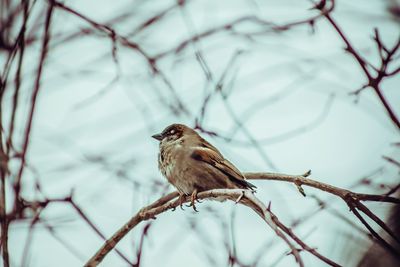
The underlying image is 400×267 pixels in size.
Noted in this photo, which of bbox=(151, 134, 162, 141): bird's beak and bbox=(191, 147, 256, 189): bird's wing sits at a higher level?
bbox=(151, 134, 162, 141): bird's beak

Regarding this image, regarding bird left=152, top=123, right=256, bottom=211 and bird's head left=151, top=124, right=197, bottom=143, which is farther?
bird's head left=151, top=124, right=197, bottom=143

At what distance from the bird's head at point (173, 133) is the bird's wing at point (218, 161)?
0.39m

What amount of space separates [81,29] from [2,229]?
2.31m

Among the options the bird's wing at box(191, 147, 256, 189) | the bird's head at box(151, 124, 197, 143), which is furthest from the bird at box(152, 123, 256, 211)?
the bird's head at box(151, 124, 197, 143)

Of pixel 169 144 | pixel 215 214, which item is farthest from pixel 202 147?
pixel 215 214

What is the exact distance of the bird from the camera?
15.1 feet

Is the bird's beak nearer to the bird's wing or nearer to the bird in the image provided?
the bird

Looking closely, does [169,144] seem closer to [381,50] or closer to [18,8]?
[18,8]

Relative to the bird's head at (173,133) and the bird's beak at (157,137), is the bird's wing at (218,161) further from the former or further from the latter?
the bird's beak at (157,137)

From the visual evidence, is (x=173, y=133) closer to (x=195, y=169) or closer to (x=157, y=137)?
(x=157, y=137)

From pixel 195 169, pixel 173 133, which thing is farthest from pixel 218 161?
pixel 173 133

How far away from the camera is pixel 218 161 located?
15.9 feet

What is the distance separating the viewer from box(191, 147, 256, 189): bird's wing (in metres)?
4.51

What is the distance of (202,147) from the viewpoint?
5180 mm
